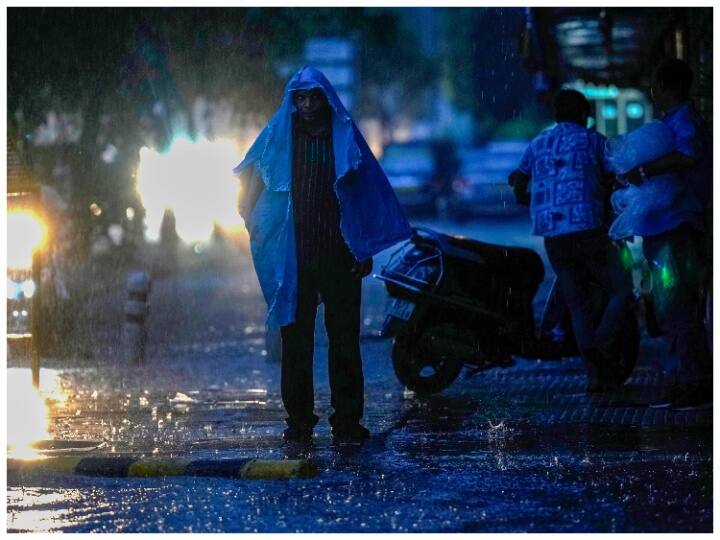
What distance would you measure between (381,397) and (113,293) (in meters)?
12.4

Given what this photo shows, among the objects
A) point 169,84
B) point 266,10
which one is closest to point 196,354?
point 169,84

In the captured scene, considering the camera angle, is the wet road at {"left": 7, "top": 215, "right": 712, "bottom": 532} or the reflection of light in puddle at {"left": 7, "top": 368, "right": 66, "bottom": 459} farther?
the reflection of light in puddle at {"left": 7, "top": 368, "right": 66, "bottom": 459}

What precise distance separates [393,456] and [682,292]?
2.35 metres

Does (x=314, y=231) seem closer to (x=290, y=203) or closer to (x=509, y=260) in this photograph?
(x=290, y=203)

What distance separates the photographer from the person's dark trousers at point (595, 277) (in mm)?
10141

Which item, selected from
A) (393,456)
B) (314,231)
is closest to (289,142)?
(314,231)

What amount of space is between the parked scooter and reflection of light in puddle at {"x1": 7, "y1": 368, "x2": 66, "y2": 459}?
7.43ft

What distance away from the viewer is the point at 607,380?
33.5 ft

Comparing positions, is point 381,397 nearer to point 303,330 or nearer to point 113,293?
point 303,330

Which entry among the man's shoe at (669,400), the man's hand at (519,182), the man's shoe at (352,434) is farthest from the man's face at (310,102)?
the man's shoe at (669,400)

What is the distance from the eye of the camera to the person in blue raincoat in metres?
8.35

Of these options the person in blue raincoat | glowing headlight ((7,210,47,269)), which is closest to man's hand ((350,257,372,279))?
the person in blue raincoat

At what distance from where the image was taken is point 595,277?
1034 cm

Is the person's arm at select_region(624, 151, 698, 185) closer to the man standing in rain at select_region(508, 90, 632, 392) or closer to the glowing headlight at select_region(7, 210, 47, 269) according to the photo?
the man standing in rain at select_region(508, 90, 632, 392)
